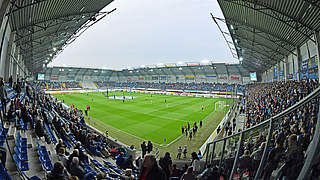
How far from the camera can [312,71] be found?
17.5 m

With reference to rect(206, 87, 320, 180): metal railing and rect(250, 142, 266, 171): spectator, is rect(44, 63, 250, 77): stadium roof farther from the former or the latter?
rect(250, 142, 266, 171): spectator

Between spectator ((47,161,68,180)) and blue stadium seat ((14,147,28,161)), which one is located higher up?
spectator ((47,161,68,180))

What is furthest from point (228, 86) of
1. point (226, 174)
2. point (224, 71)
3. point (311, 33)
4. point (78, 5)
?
point (226, 174)

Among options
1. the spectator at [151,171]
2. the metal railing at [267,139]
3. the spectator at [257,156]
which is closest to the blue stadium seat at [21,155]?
the spectator at [151,171]

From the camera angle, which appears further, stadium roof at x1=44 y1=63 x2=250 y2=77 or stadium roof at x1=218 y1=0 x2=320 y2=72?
stadium roof at x1=44 y1=63 x2=250 y2=77

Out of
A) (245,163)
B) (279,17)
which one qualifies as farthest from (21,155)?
(279,17)

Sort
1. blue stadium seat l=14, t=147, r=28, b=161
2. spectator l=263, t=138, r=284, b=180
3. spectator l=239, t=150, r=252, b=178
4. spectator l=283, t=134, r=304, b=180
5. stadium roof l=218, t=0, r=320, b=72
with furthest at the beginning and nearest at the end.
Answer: stadium roof l=218, t=0, r=320, b=72, blue stadium seat l=14, t=147, r=28, b=161, spectator l=239, t=150, r=252, b=178, spectator l=263, t=138, r=284, b=180, spectator l=283, t=134, r=304, b=180

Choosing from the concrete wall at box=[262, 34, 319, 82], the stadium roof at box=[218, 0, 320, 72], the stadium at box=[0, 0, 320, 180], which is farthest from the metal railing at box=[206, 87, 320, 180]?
the concrete wall at box=[262, 34, 319, 82]

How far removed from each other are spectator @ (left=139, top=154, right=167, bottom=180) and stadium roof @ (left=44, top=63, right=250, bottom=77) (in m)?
58.3

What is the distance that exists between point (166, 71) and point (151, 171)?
73851mm

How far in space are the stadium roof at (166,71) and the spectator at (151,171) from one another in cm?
5829

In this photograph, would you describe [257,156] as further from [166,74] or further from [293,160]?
[166,74]

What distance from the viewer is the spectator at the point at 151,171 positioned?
2449 mm

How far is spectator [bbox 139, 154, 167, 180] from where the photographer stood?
245cm
